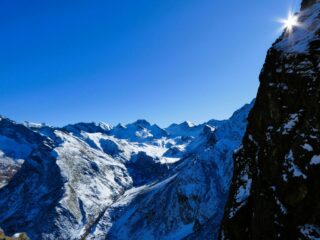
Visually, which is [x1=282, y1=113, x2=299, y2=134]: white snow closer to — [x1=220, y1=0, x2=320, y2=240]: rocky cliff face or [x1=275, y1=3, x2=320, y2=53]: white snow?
[x1=220, y1=0, x2=320, y2=240]: rocky cliff face

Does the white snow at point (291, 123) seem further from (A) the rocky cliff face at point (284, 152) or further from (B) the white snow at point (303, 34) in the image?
(B) the white snow at point (303, 34)

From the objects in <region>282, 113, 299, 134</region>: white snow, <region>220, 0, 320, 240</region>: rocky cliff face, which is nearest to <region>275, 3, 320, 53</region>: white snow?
<region>220, 0, 320, 240</region>: rocky cliff face

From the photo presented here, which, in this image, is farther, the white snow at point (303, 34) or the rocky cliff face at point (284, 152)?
the white snow at point (303, 34)

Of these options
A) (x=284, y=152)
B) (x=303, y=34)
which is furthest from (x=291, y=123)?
(x=303, y=34)

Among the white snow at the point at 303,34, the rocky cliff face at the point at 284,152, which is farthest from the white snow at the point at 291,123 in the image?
the white snow at the point at 303,34

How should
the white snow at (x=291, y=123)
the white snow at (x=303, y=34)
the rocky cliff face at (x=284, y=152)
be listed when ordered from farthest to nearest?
the white snow at (x=303, y=34) < the white snow at (x=291, y=123) < the rocky cliff face at (x=284, y=152)

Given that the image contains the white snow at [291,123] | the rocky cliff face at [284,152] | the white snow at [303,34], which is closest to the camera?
the rocky cliff face at [284,152]

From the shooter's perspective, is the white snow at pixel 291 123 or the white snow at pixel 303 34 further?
the white snow at pixel 303 34

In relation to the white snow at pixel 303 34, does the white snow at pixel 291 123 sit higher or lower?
lower
